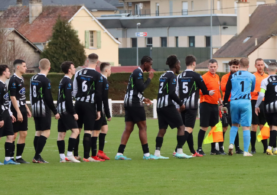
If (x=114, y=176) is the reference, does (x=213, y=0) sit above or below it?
above

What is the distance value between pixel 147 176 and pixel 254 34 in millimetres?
51013

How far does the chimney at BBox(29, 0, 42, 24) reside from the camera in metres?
56.5

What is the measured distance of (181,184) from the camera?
30.5ft

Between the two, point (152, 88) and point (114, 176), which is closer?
point (114, 176)

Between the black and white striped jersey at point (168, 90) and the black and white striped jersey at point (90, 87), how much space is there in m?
1.27

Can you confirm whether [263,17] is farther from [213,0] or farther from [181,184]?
[181,184]

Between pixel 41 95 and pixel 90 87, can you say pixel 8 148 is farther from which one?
pixel 90 87

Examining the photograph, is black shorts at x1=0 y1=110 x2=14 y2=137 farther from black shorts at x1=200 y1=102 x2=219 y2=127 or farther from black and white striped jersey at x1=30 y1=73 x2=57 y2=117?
black shorts at x1=200 y1=102 x2=219 y2=127

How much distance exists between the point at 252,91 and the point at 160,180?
13.9 ft

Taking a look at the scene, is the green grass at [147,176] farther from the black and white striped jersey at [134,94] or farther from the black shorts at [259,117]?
the black shorts at [259,117]

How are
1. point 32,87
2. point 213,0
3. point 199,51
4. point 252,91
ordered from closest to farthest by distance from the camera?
point 32,87 < point 252,91 < point 199,51 < point 213,0

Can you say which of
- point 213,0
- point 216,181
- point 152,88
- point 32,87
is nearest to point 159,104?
point 32,87

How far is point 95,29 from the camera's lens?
58344mm

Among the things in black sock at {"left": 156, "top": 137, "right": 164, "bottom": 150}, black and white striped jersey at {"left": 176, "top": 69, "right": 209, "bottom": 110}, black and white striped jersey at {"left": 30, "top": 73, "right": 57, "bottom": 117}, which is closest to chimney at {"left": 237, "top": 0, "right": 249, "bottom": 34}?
black and white striped jersey at {"left": 176, "top": 69, "right": 209, "bottom": 110}
